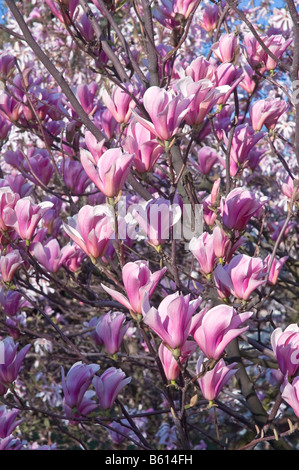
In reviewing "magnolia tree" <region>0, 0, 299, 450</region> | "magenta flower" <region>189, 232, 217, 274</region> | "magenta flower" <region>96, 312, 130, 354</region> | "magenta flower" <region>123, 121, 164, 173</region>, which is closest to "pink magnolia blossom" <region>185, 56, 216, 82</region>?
"magnolia tree" <region>0, 0, 299, 450</region>

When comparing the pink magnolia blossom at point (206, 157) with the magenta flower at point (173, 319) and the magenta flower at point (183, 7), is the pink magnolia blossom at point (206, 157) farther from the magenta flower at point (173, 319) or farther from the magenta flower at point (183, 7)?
the magenta flower at point (173, 319)

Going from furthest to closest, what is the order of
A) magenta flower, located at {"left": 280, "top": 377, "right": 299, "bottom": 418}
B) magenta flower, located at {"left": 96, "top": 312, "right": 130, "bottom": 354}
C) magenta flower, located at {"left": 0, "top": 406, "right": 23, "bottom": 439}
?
1. magenta flower, located at {"left": 0, "top": 406, "right": 23, "bottom": 439}
2. magenta flower, located at {"left": 96, "top": 312, "right": 130, "bottom": 354}
3. magenta flower, located at {"left": 280, "top": 377, "right": 299, "bottom": 418}

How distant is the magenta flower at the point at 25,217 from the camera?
5.03 feet

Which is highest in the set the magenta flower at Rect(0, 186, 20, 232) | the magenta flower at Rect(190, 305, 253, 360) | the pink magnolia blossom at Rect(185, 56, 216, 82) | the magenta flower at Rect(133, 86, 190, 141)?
the pink magnolia blossom at Rect(185, 56, 216, 82)

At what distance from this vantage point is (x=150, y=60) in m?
1.66

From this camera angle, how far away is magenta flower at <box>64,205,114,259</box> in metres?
1.28

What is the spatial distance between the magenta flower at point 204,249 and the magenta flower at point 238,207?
7 centimetres

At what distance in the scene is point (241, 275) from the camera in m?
1.39

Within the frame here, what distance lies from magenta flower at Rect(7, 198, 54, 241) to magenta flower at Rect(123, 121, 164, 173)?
13.7 inches

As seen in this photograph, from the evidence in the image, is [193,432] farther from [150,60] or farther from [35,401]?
[150,60]

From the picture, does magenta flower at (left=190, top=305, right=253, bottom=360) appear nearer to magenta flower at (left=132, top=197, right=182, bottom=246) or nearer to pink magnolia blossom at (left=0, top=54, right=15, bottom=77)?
magenta flower at (left=132, top=197, right=182, bottom=246)

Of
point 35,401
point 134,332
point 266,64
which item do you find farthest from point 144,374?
point 266,64

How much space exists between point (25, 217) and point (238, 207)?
0.61m
